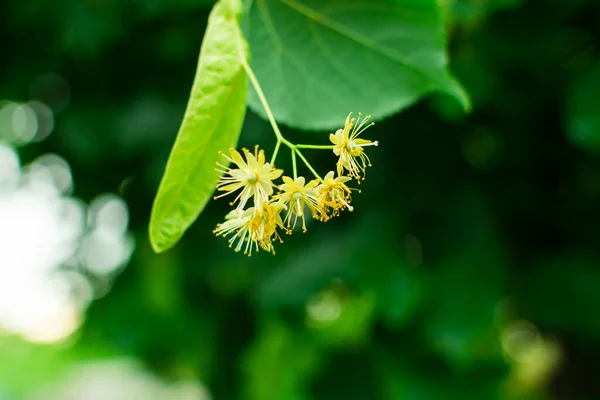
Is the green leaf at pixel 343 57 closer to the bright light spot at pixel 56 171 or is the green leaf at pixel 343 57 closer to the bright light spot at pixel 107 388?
the bright light spot at pixel 56 171

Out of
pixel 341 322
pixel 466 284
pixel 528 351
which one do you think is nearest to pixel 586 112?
pixel 466 284

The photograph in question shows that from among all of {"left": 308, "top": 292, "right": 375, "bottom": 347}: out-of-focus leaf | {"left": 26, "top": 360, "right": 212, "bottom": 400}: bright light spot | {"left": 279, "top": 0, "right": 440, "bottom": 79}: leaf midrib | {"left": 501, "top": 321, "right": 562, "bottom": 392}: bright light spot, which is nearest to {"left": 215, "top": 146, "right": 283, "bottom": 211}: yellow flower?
{"left": 279, "top": 0, "right": 440, "bottom": 79}: leaf midrib

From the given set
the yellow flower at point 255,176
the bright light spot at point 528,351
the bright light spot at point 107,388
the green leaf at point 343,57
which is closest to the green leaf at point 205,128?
the yellow flower at point 255,176

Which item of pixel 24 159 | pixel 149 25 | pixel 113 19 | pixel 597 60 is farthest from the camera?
pixel 24 159

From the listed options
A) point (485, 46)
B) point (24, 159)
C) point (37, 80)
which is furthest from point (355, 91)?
A: point (24, 159)

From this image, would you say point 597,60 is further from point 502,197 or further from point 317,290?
point 317,290

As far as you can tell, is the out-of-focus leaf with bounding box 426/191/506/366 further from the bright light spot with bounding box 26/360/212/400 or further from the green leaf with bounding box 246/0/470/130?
the bright light spot with bounding box 26/360/212/400
